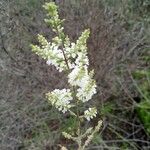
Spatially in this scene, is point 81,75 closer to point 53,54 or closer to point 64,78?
point 53,54

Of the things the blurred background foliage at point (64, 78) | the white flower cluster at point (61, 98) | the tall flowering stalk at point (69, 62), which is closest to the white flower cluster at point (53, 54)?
the tall flowering stalk at point (69, 62)

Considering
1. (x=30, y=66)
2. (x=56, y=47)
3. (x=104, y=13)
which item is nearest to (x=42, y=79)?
(x=30, y=66)

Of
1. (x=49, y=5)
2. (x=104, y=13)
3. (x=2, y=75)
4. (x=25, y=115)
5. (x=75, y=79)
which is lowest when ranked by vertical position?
(x=75, y=79)

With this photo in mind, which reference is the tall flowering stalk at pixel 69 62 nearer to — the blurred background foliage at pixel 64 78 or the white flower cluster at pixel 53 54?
the white flower cluster at pixel 53 54

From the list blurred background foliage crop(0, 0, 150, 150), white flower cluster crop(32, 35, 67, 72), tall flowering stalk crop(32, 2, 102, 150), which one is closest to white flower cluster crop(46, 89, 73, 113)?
tall flowering stalk crop(32, 2, 102, 150)

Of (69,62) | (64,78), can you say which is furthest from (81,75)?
(64,78)

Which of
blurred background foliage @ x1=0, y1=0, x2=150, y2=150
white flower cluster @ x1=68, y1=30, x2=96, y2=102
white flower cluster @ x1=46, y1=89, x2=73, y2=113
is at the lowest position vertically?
white flower cluster @ x1=46, y1=89, x2=73, y2=113

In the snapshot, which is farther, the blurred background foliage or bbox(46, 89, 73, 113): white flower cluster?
the blurred background foliage

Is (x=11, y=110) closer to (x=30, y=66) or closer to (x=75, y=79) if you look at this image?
(x=30, y=66)

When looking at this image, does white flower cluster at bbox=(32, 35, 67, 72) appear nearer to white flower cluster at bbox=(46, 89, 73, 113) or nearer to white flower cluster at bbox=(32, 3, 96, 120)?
white flower cluster at bbox=(32, 3, 96, 120)
